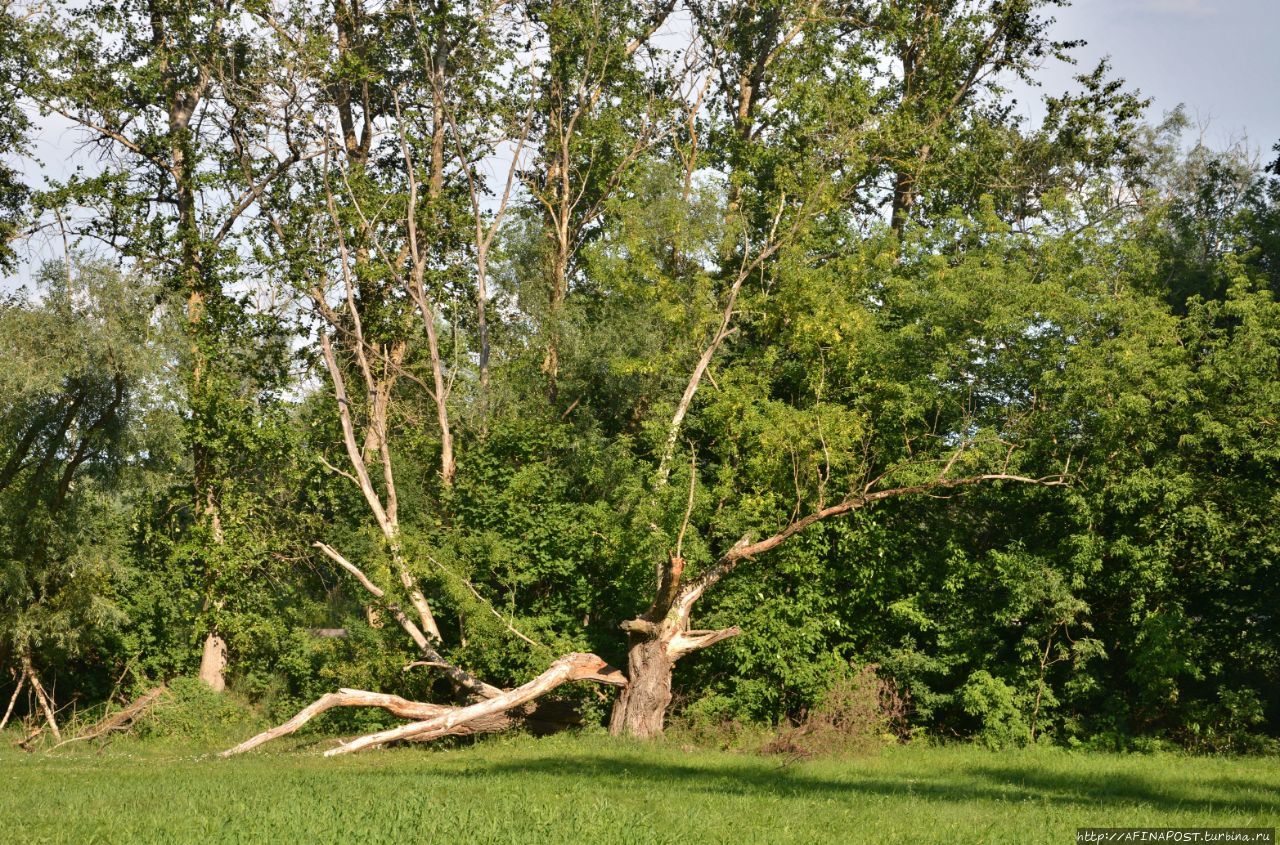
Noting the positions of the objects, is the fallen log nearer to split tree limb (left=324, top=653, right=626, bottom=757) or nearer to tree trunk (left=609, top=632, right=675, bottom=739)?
split tree limb (left=324, top=653, right=626, bottom=757)

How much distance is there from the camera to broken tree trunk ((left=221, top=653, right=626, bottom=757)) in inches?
826

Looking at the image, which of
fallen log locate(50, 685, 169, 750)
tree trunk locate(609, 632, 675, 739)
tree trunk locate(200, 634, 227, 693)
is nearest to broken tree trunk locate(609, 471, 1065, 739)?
tree trunk locate(609, 632, 675, 739)

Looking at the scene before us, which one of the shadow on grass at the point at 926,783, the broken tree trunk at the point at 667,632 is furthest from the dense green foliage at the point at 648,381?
the shadow on grass at the point at 926,783

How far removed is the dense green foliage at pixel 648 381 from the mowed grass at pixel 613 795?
3456mm

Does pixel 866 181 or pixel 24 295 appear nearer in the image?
pixel 24 295

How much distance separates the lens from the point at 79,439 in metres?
26.0

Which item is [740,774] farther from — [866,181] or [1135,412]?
[866,181]

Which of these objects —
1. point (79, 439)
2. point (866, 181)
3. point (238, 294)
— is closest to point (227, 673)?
point (79, 439)

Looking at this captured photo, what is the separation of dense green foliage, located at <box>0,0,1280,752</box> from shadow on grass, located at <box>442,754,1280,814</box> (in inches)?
173

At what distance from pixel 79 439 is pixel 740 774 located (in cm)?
1662

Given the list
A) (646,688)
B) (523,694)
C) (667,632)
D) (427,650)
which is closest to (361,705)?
(427,650)

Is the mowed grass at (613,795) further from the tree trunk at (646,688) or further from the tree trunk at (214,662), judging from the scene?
the tree trunk at (214,662)

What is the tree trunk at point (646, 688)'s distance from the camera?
2211 centimetres

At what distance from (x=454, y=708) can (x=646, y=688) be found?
3.57 meters
